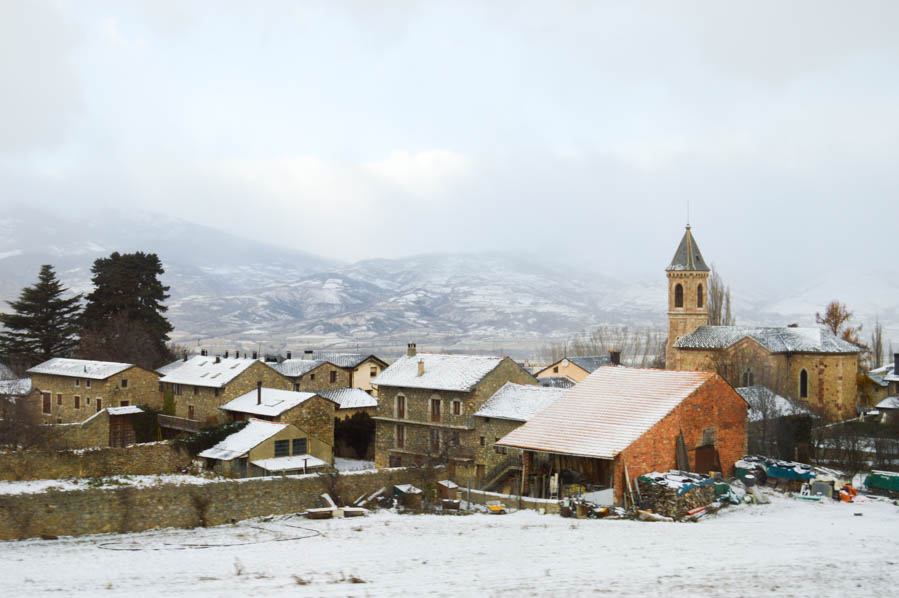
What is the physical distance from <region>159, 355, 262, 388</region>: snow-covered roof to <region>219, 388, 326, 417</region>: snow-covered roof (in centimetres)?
167

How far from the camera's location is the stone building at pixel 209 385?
4938 cm

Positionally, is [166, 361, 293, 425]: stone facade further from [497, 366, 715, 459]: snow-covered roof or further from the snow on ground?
[497, 366, 715, 459]: snow-covered roof

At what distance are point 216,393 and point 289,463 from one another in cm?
→ 1251

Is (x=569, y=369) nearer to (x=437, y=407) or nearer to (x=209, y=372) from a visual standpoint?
(x=437, y=407)

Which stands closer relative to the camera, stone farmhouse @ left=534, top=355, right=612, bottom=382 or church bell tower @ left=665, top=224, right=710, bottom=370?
stone farmhouse @ left=534, top=355, right=612, bottom=382

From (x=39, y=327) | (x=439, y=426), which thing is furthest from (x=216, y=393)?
(x=39, y=327)

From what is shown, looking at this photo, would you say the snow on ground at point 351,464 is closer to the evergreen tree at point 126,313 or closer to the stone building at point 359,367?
the stone building at point 359,367

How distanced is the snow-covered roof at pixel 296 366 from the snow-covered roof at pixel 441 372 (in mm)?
12229

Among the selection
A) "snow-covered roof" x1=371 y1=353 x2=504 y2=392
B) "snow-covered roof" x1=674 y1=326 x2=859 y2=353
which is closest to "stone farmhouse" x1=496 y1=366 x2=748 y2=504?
"snow-covered roof" x1=371 y1=353 x2=504 y2=392

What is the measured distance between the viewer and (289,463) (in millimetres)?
39438

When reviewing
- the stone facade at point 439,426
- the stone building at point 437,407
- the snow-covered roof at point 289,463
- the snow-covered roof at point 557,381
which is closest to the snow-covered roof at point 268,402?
the snow-covered roof at point 289,463

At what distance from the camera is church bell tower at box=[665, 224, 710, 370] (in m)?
73.8

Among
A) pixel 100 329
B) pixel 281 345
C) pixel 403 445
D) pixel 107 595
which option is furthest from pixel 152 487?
pixel 281 345

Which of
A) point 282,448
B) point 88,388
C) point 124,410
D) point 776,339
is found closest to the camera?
point 282,448
